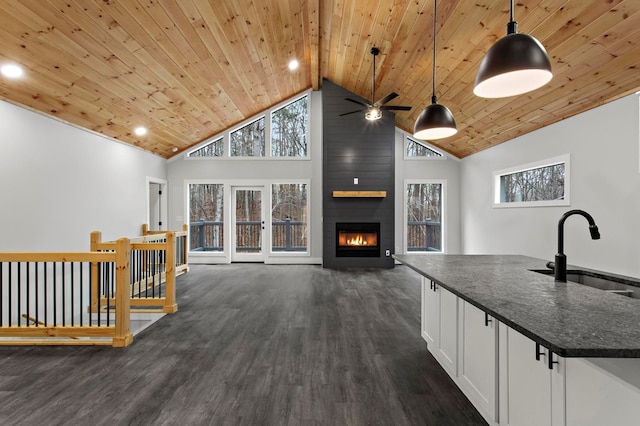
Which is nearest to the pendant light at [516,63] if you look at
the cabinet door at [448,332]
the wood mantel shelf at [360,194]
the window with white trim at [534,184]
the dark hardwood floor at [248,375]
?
the cabinet door at [448,332]

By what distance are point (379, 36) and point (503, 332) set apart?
13.9 feet

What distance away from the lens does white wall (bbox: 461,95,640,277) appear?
309 centimetres

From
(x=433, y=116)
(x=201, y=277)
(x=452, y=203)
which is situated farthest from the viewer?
(x=452, y=203)

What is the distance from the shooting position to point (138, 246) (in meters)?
4.15

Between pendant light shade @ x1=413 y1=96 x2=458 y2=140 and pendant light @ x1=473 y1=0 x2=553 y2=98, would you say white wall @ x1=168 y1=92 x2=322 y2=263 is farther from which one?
pendant light @ x1=473 y1=0 x2=553 y2=98

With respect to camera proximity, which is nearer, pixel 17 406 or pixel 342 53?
pixel 17 406

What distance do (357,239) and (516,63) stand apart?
218 inches

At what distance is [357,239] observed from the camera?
6910 mm

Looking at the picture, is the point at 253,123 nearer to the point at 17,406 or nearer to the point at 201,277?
the point at 201,277

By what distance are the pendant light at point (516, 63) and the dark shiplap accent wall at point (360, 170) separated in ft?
16.6

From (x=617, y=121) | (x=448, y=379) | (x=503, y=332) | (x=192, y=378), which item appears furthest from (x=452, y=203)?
(x=192, y=378)

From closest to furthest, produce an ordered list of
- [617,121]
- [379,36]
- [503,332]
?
[503,332] → [617,121] → [379,36]

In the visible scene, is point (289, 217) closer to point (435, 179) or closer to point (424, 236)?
point (424, 236)

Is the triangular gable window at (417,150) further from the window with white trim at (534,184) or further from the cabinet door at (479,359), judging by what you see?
the cabinet door at (479,359)
